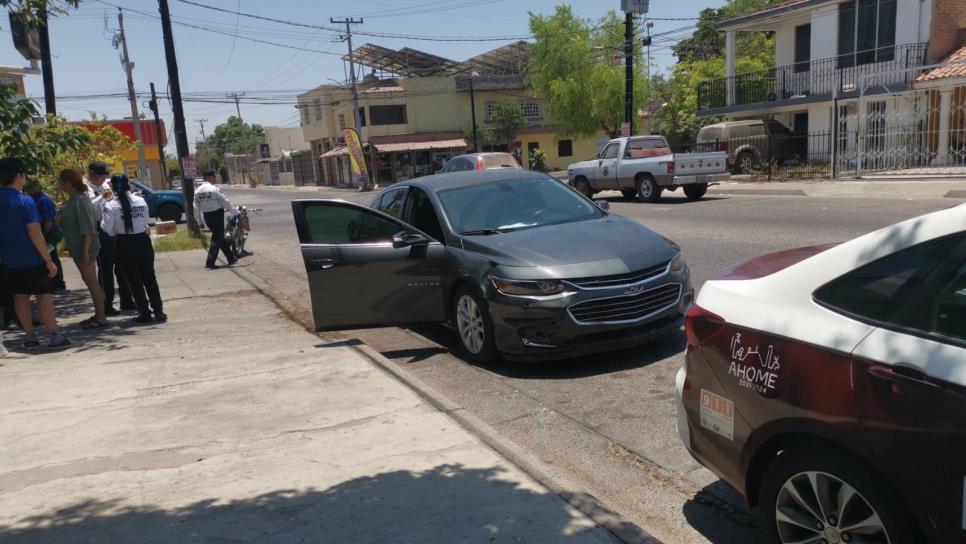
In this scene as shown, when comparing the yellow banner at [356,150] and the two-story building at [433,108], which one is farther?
the two-story building at [433,108]

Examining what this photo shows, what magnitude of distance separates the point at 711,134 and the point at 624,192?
964cm

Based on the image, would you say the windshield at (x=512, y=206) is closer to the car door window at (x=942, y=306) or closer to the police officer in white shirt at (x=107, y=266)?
the car door window at (x=942, y=306)

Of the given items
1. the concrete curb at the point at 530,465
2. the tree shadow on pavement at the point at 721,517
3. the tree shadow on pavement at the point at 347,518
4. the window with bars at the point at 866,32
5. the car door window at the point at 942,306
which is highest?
the window with bars at the point at 866,32

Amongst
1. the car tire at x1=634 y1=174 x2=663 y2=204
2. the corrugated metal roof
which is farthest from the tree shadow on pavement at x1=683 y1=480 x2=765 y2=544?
the corrugated metal roof

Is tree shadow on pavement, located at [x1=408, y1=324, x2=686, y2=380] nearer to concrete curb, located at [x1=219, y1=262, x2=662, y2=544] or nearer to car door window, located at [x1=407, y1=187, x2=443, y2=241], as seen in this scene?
concrete curb, located at [x1=219, y1=262, x2=662, y2=544]

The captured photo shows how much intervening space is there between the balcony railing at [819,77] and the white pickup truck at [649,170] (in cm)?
546

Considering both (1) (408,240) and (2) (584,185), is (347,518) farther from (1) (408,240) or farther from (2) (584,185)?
(2) (584,185)

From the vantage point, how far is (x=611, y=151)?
68.1 ft

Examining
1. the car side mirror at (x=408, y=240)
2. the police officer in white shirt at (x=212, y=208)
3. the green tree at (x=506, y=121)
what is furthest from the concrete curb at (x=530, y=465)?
the green tree at (x=506, y=121)

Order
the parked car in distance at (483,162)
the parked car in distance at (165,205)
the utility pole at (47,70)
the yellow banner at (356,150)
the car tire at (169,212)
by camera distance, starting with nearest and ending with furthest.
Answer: the utility pole at (47,70)
the parked car in distance at (483,162)
the parked car in distance at (165,205)
the car tire at (169,212)
the yellow banner at (356,150)

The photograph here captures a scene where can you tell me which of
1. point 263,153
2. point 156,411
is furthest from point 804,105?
point 263,153

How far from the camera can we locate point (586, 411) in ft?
16.7

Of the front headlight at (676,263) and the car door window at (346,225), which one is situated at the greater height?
the car door window at (346,225)

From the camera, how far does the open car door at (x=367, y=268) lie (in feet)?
21.9
